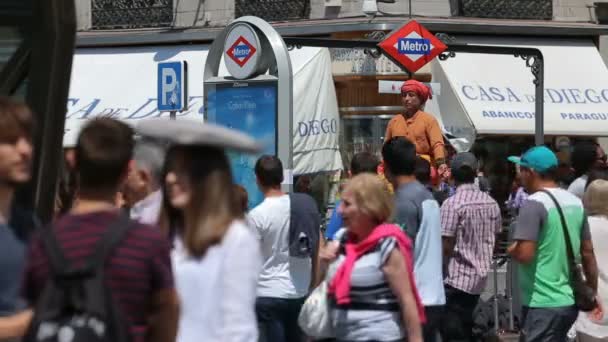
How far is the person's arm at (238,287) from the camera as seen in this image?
4.68 meters

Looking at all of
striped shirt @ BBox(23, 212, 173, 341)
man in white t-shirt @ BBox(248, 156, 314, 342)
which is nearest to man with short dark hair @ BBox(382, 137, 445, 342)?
man in white t-shirt @ BBox(248, 156, 314, 342)

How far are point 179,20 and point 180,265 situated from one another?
21.3 metres

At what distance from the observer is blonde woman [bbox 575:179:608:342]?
9234 mm

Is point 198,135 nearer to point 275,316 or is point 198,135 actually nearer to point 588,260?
point 275,316

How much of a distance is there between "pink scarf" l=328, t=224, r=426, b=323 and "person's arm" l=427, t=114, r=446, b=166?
216 inches

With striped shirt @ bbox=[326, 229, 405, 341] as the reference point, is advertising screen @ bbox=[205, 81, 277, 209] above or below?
above

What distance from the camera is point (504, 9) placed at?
24.7 m

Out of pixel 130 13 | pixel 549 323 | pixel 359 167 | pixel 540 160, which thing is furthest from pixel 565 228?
pixel 130 13

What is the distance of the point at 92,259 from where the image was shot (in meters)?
4.32

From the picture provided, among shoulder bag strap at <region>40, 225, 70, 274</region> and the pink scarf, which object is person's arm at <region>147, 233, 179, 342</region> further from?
the pink scarf

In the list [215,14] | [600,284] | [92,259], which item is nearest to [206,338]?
[92,259]

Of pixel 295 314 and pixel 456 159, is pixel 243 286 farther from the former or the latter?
pixel 456 159

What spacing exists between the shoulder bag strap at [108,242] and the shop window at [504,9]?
20.3m

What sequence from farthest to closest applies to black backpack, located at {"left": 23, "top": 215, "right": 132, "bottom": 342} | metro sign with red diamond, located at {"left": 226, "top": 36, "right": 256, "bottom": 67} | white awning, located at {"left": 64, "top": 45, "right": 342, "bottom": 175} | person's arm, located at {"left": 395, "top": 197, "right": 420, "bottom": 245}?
white awning, located at {"left": 64, "top": 45, "right": 342, "bottom": 175}, metro sign with red diamond, located at {"left": 226, "top": 36, "right": 256, "bottom": 67}, person's arm, located at {"left": 395, "top": 197, "right": 420, "bottom": 245}, black backpack, located at {"left": 23, "top": 215, "right": 132, "bottom": 342}
